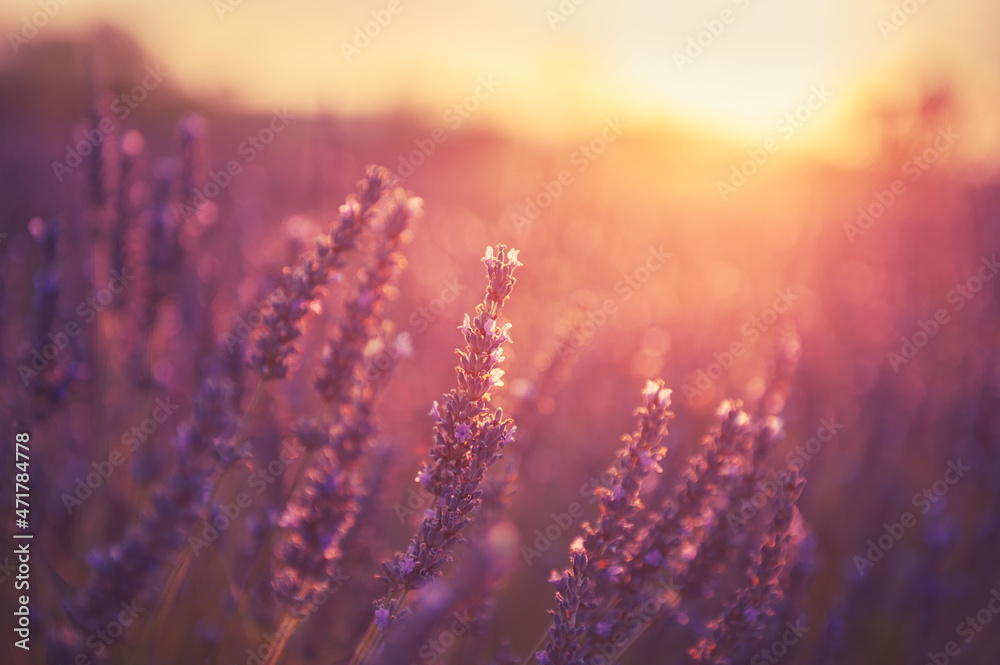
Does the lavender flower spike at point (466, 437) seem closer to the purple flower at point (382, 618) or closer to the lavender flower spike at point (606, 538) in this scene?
the purple flower at point (382, 618)

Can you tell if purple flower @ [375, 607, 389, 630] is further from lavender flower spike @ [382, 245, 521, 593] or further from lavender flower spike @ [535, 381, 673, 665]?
lavender flower spike @ [535, 381, 673, 665]

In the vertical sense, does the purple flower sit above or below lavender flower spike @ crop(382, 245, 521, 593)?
below

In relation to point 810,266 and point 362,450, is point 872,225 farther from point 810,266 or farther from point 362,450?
point 362,450

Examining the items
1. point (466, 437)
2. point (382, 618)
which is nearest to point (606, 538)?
point (466, 437)

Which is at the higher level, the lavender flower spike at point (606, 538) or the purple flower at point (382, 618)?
the lavender flower spike at point (606, 538)

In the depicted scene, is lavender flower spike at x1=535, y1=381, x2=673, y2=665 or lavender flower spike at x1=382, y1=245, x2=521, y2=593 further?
lavender flower spike at x1=535, y1=381, x2=673, y2=665

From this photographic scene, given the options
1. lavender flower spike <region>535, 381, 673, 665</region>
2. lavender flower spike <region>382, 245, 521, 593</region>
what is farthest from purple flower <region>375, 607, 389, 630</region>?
lavender flower spike <region>535, 381, 673, 665</region>

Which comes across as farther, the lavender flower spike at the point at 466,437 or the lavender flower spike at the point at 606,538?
the lavender flower spike at the point at 606,538

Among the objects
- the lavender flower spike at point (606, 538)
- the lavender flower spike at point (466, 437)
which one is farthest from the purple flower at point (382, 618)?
Result: the lavender flower spike at point (606, 538)

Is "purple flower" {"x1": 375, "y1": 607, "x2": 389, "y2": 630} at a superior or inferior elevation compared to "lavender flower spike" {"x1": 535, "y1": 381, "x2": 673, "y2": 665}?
inferior

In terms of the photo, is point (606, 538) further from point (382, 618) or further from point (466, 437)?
point (382, 618)

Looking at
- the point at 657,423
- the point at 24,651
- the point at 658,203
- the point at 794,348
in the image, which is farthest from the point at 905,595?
the point at 658,203
